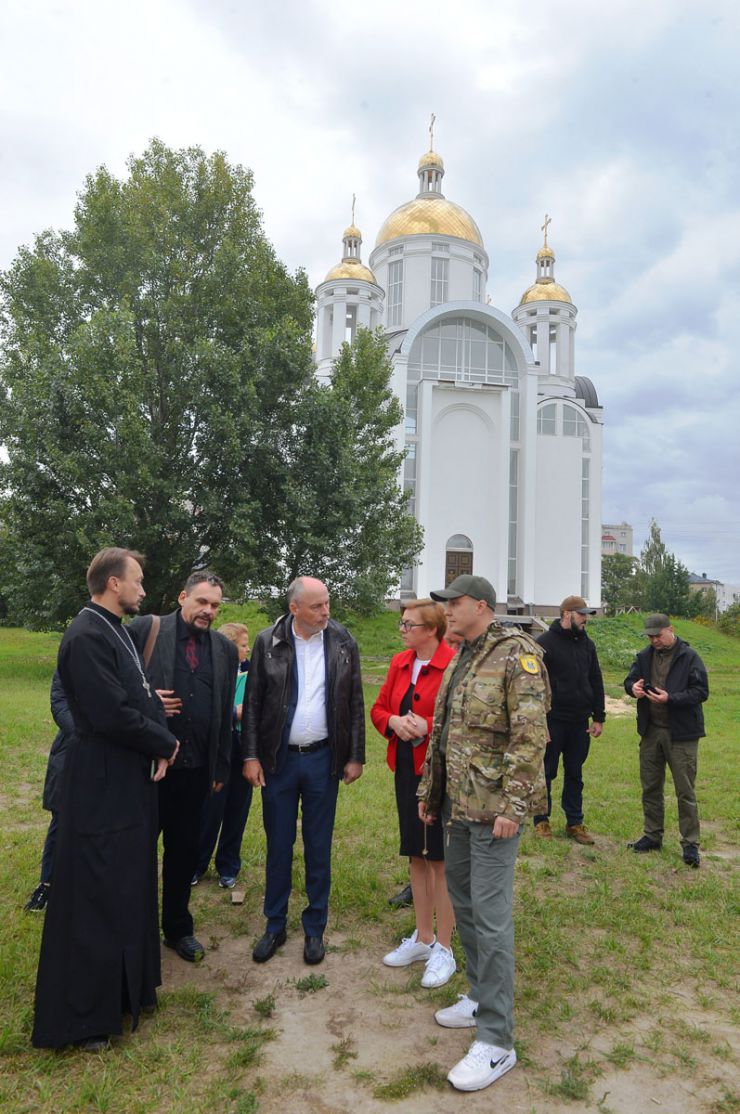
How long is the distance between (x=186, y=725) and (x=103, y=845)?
0.96 m

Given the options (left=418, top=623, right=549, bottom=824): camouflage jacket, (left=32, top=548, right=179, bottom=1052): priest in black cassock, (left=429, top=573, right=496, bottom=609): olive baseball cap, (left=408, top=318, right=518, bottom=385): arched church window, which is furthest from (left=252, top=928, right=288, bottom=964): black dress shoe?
(left=408, top=318, right=518, bottom=385): arched church window

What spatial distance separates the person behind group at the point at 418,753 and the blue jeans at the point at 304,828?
16.8 inches

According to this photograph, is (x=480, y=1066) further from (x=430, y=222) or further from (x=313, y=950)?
(x=430, y=222)

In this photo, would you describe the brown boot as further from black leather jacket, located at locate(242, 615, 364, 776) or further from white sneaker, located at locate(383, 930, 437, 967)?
black leather jacket, located at locate(242, 615, 364, 776)

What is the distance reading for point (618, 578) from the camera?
222ft

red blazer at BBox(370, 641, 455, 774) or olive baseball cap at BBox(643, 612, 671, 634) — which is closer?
red blazer at BBox(370, 641, 455, 774)

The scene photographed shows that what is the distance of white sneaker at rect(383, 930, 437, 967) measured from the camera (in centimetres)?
413

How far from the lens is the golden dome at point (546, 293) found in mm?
41438

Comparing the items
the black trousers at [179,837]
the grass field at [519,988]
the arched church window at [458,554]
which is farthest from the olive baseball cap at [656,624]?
the arched church window at [458,554]

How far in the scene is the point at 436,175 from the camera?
42812 mm

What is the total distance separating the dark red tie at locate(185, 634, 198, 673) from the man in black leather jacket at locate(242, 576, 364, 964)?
35 cm

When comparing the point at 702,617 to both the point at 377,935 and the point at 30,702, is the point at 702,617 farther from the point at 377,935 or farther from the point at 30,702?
the point at 377,935

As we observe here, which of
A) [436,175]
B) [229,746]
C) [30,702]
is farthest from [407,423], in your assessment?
[229,746]

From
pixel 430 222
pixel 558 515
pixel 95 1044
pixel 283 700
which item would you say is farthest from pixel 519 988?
pixel 430 222
